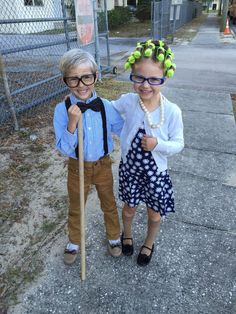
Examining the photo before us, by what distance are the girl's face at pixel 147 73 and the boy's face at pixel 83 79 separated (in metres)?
0.26

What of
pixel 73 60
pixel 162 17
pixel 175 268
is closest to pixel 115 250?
pixel 175 268

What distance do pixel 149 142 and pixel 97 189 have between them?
2.06ft

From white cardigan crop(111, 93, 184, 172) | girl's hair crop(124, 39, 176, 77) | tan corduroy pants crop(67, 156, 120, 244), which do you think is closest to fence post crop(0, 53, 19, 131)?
tan corduroy pants crop(67, 156, 120, 244)

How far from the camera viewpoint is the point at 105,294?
7.27 feet

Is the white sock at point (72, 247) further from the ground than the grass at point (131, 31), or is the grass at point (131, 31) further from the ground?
the white sock at point (72, 247)

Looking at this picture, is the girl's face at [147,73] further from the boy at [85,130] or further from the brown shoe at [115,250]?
the brown shoe at [115,250]

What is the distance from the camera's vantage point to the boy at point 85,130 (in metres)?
1.84

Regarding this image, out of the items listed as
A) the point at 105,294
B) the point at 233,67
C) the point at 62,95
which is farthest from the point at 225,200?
the point at 233,67

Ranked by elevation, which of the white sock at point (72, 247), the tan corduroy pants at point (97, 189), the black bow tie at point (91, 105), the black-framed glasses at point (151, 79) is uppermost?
the black-framed glasses at point (151, 79)

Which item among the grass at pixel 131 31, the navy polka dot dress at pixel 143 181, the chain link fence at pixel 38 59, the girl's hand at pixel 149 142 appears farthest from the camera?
the grass at pixel 131 31

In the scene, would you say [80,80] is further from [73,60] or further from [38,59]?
[38,59]

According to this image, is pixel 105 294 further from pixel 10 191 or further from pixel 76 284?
pixel 10 191

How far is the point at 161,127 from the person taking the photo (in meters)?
1.95

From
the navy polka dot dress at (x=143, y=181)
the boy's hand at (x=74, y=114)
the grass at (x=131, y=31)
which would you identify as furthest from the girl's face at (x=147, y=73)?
the grass at (x=131, y=31)
